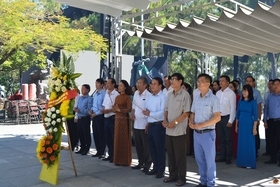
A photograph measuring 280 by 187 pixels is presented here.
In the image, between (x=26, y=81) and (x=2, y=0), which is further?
(x=26, y=81)

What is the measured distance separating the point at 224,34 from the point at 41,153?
516cm

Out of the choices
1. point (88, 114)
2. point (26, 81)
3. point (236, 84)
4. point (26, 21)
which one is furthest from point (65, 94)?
point (26, 81)

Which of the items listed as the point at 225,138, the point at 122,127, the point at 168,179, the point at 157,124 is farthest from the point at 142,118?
the point at 225,138

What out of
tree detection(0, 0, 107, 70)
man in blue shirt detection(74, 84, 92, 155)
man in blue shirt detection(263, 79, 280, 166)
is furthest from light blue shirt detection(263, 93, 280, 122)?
tree detection(0, 0, 107, 70)

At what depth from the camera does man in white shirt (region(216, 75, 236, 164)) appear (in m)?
6.34

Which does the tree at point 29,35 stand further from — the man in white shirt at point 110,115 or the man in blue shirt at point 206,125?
the man in blue shirt at point 206,125

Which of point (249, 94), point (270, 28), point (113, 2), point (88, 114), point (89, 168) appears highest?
point (113, 2)

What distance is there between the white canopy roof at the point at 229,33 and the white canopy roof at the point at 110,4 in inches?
28.3

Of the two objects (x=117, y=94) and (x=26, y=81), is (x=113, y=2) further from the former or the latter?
(x=26, y=81)

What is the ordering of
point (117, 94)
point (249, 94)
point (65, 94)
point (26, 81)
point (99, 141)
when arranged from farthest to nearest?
point (26, 81) → point (99, 141) → point (117, 94) → point (249, 94) → point (65, 94)

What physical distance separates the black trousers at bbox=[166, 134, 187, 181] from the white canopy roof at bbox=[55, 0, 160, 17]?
3866mm

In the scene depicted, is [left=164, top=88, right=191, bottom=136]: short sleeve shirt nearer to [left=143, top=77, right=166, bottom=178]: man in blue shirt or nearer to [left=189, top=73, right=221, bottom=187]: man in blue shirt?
[left=189, top=73, right=221, bottom=187]: man in blue shirt

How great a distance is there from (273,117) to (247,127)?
0.81 meters

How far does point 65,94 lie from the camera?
520 cm
